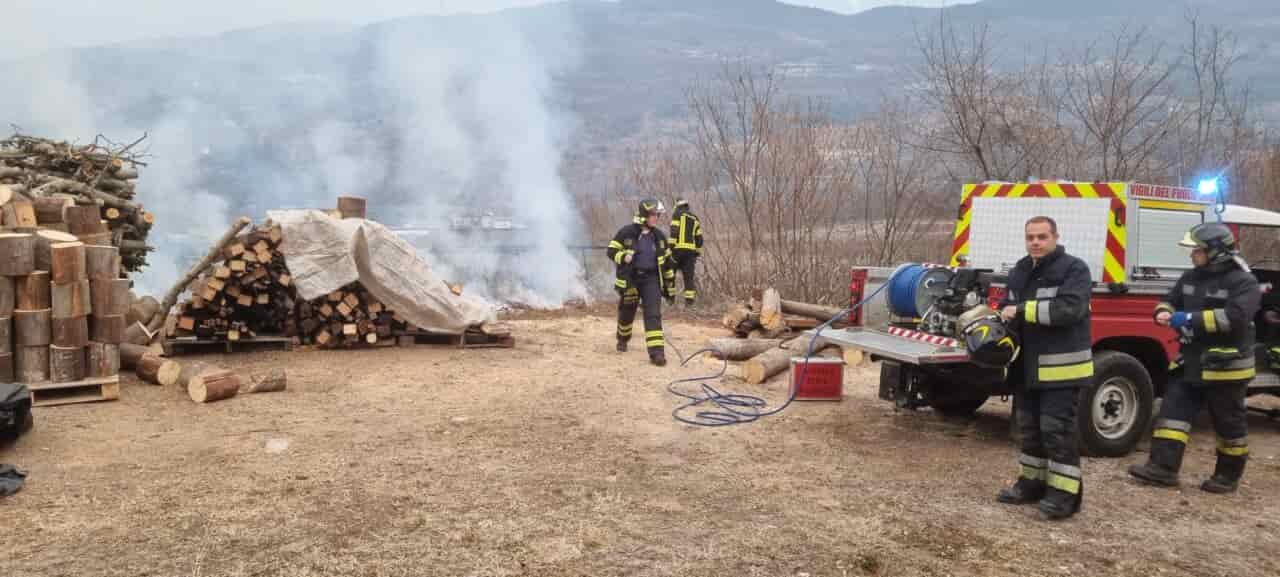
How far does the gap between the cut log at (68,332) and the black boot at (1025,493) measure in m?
6.75

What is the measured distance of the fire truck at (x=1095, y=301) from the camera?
577 cm

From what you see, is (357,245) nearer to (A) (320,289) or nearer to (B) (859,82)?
(A) (320,289)

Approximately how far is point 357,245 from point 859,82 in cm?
9084

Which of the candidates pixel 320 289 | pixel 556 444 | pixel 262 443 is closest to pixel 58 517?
pixel 262 443

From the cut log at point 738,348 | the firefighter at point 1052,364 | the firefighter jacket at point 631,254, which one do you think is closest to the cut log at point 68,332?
the firefighter jacket at point 631,254

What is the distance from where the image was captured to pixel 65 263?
21.8 feet

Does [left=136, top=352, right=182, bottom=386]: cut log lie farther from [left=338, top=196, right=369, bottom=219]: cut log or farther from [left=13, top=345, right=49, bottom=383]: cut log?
[left=338, top=196, right=369, bottom=219]: cut log

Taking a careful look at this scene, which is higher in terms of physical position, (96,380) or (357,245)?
(357,245)

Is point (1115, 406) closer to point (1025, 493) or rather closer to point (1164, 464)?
point (1164, 464)

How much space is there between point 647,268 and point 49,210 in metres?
5.74

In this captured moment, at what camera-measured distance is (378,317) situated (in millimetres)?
9570

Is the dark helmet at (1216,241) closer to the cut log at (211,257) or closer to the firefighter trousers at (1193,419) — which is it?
the firefighter trousers at (1193,419)

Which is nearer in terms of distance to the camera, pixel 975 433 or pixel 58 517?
pixel 58 517

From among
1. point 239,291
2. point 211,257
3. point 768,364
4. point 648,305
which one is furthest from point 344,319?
point 768,364
